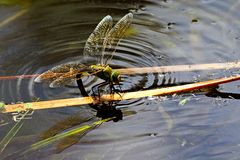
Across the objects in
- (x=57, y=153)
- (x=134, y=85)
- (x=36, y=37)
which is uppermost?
(x=36, y=37)

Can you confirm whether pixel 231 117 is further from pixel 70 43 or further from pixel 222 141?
pixel 70 43

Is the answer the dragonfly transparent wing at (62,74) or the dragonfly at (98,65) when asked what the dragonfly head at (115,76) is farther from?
the dragonfly transparent wing at (62,74)

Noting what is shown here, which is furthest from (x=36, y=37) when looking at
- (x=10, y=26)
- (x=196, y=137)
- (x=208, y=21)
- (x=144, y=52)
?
(x=196, y=137)

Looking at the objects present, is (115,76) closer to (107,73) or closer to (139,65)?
(107,73)

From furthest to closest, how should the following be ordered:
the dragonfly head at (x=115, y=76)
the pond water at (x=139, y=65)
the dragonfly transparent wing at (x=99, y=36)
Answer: the dragonfly transparent wing at (x=99, y=36), the dragonfly head at (x=115, y=76), the pond water at (x=139, y=65)

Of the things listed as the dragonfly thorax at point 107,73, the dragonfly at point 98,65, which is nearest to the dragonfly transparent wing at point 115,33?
the dragonfly at point 98,65

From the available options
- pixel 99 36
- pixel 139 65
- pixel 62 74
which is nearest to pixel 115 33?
pixel 99 36
